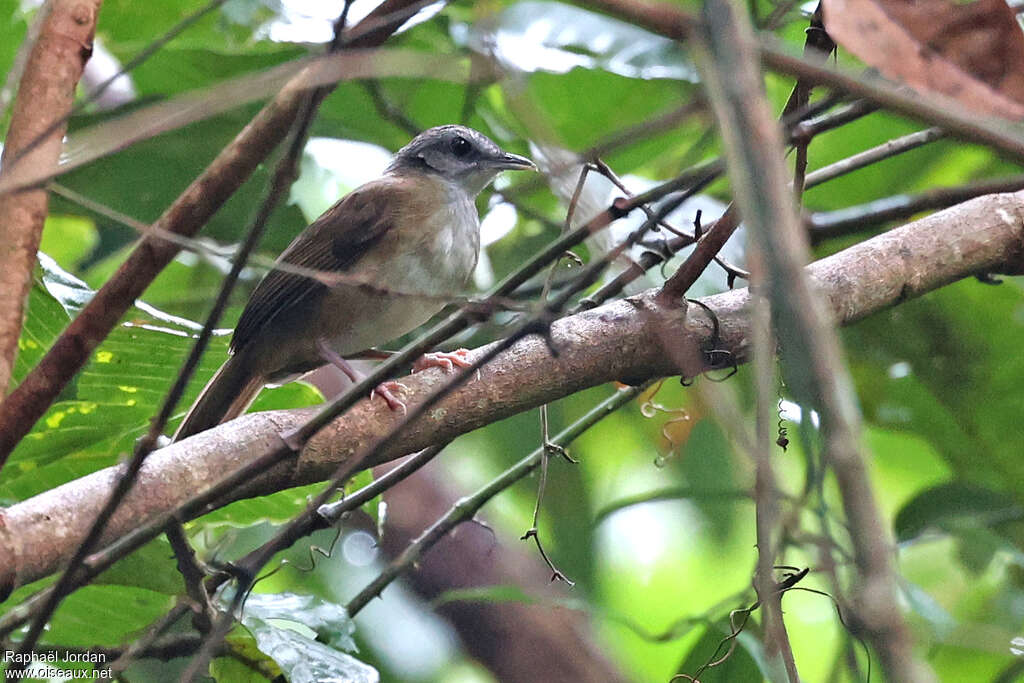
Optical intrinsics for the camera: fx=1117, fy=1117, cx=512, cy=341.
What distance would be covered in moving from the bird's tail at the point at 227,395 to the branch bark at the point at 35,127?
1.22 metres

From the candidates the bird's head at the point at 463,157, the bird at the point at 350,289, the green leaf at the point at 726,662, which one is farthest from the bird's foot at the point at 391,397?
the bird's head at the point at 463,157

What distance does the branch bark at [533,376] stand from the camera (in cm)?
211

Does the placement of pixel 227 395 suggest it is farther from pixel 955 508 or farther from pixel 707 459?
pixel 955 508

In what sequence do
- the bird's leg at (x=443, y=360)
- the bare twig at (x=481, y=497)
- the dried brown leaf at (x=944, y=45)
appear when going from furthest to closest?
1. the bird's leg at (x=443, y=360)
2. the bare twig at (x=481, y=497)
3. the dried brown leaf at (x=944, y=45)

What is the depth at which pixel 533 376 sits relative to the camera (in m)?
2.55

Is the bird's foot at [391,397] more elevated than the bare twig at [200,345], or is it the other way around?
the bird's foot at [391,397]

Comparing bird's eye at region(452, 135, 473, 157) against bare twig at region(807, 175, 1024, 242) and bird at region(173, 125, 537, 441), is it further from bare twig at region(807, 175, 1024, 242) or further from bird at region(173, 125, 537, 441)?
bare twig at region(807, 175, 1024, 242)

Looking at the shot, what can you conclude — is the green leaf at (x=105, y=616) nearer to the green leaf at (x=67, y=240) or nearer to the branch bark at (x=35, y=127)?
the branch bark at (x=35, y=127)

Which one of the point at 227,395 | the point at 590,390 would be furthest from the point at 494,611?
the point at 227,395

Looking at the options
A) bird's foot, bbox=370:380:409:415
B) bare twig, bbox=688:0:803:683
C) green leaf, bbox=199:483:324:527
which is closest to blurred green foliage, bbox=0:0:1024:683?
green leaf, bbox=199:483:324:527

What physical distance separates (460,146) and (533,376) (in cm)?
216

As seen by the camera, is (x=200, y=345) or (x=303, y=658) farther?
(x=303, y=658)

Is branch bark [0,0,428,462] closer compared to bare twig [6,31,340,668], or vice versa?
bare twig [6,31,340,668]

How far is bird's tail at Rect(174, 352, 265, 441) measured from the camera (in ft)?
12.0
